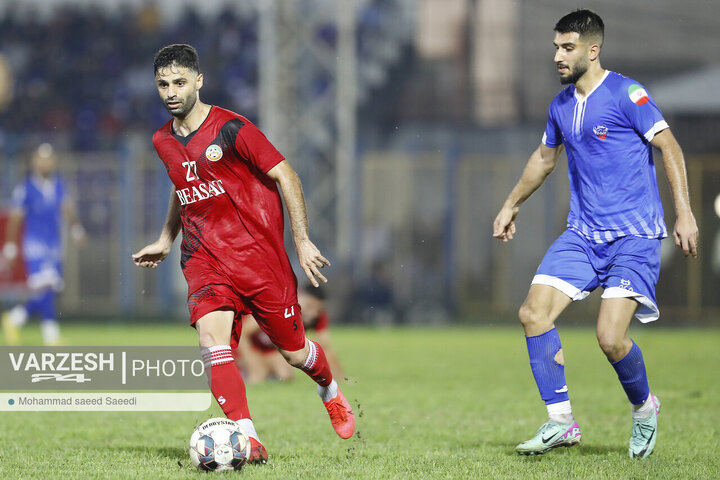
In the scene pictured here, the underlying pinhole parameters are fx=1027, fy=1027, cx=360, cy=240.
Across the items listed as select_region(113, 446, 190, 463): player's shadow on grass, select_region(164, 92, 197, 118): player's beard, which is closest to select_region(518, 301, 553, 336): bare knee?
select_region(113, 446, 190, 463): player's shadow on grass

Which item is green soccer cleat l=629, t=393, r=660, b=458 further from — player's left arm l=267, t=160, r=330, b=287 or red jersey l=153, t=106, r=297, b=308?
red jersey l=153, t=106, r=297, b=308

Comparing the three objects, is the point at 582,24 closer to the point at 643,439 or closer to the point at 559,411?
the point at 559,411

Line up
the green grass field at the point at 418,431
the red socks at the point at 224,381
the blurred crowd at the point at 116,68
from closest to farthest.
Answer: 1. the green grass field at the point at 418,431
2. the red socks at the point at 224,381
3. the blurred crowd at the point at 116,68

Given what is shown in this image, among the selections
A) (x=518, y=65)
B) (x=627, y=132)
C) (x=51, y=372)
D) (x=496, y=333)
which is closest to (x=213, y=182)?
(x=627, y=132)

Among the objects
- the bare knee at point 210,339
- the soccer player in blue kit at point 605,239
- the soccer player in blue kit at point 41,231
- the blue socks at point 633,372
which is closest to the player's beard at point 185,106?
the bare knee at point 210,339

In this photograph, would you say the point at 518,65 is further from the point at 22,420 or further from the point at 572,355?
the point at 22,420

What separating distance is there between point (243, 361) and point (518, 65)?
40.9 feet

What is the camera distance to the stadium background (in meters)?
19.6

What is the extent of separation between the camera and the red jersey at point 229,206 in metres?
4.98

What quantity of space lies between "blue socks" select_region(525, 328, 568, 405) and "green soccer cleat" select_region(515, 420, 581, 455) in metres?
0.13

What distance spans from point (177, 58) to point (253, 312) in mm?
1295

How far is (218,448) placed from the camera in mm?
4539

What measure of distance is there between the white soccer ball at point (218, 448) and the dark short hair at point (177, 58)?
5.63ft

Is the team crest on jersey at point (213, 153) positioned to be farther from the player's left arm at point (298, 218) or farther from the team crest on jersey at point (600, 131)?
the team crest on jersey at point (600, 131)
